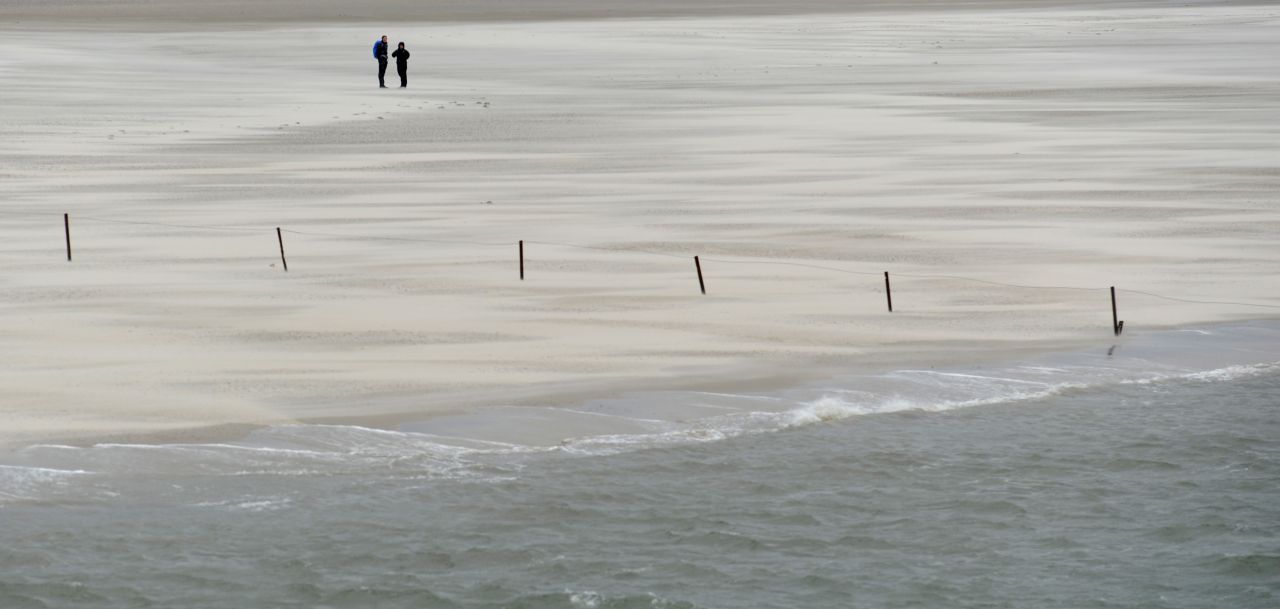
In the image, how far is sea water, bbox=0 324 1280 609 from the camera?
30.7 feet

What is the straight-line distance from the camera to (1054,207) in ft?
70.2

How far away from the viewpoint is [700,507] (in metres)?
10.6

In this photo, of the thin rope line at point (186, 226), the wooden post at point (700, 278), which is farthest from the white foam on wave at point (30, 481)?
the thin rope line at point (186, 226)

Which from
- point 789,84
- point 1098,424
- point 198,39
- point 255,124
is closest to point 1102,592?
point 1098,424

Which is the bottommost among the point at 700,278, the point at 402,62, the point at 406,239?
the point at 700,278

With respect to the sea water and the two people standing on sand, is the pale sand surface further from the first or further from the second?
the two people standing on sand

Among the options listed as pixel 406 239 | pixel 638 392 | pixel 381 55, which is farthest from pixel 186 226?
pixel 381 55

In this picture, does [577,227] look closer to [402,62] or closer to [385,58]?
[402,62]

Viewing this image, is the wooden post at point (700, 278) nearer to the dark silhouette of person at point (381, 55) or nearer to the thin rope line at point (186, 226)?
the thin rope line at point (186, 226)

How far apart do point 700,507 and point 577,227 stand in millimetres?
9705

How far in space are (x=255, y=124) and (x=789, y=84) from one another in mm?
12230

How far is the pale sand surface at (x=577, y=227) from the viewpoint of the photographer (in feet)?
45.4

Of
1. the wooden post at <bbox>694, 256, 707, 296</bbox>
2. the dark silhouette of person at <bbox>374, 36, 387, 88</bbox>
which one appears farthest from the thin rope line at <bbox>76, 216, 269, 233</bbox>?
the dark silhouette of person at <bbox>374, 36, 387, 88</bbox>

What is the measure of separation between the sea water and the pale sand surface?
878mm
